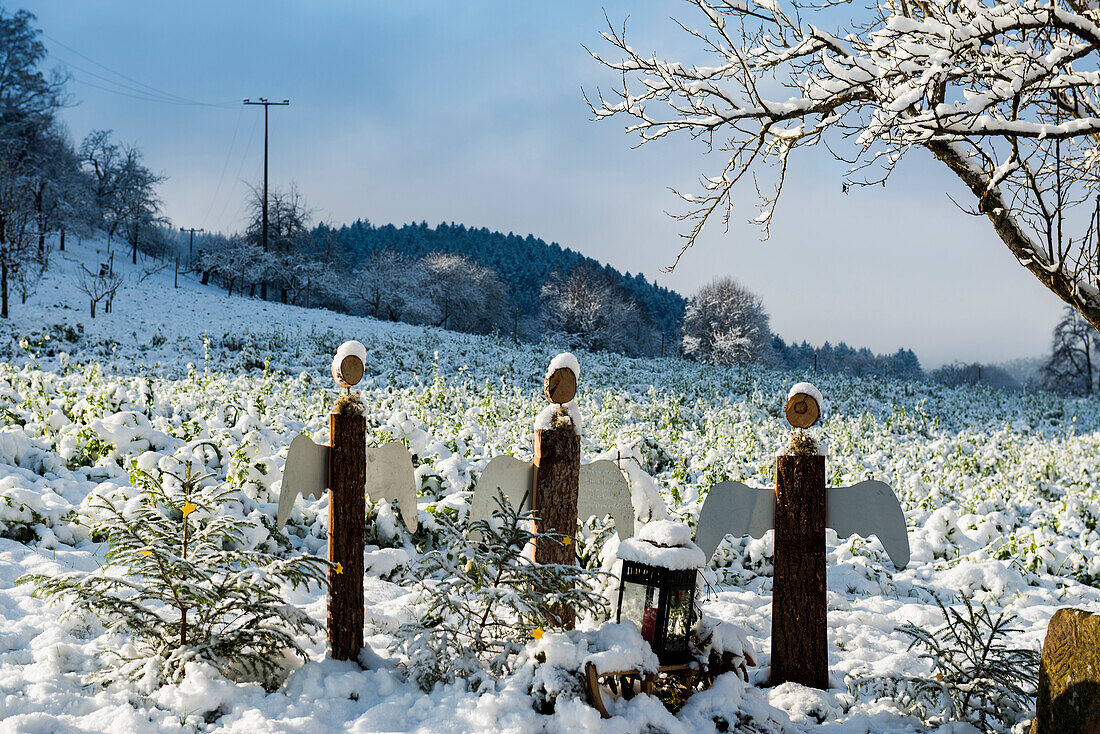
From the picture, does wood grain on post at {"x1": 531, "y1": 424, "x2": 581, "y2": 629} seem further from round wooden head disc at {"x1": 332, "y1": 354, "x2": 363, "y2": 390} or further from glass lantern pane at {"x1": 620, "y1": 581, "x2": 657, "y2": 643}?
round wooden head disc at {"x1": 332, "y1": 354, "x2": 363, "y2": 390}

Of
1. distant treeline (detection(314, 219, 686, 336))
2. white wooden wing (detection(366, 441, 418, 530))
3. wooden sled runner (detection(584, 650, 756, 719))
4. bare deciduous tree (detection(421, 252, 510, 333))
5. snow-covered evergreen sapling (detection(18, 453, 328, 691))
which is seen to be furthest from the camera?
distant treeline (detection(314, 219, 686, 336))

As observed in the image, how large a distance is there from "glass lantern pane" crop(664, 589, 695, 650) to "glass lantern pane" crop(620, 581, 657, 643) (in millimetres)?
74

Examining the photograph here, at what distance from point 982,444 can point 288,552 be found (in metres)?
11.4

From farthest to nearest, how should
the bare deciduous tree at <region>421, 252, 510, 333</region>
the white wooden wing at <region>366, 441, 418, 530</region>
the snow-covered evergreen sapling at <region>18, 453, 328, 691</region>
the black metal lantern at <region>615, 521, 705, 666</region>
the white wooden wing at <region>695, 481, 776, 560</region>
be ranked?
the bare deciduous tree at <region>421, 252, 510, 333</region> → the white wooden wing at <region>366, 441, 418, 530</region> → the white wooden wing at <region>695, 481, 776, 560</region> → the black metal lantern at <region>615, 521, 705, 666</region> → the snow-covered evergreen sapling at <region>18, 453, 328, 691</region>

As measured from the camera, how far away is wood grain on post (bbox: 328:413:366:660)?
→ 3008 mm

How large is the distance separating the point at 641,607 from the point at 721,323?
4180 centimetres

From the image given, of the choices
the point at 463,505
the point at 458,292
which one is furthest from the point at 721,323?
the point at 463,505

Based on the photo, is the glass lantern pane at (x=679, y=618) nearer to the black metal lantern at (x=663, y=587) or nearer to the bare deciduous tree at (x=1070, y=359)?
the black metal lantern at (x=663, y=587)

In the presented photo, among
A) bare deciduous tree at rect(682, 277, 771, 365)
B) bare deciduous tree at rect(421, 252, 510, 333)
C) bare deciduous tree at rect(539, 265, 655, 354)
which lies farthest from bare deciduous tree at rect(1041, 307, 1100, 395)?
bare deciduous tree at rect(421, 252, 510, 333)

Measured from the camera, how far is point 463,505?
4.82 m

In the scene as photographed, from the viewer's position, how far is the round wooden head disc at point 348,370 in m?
3.08

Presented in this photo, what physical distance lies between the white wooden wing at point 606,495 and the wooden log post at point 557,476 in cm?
21

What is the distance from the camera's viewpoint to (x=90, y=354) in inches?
564

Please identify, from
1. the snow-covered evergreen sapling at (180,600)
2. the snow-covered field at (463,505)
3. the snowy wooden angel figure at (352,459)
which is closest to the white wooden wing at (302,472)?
the snowy wooden angel figure at (352,459)
